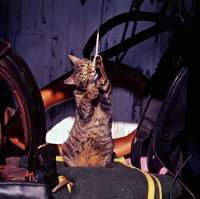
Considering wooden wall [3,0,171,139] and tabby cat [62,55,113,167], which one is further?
wooden wall [3,0,171,139]

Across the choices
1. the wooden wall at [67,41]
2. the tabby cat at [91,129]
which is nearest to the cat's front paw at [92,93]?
the tabby cat at [91,129]

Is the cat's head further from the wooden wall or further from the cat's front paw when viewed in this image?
the wooden wall

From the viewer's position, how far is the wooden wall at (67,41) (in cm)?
174

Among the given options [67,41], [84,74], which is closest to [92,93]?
[84,74]

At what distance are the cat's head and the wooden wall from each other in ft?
1.38

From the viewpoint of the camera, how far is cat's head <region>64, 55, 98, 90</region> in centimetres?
125

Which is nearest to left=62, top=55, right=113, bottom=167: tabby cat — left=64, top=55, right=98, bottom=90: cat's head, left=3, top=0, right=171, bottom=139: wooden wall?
left=64, top=55, right=98, bottom=90: cat's head

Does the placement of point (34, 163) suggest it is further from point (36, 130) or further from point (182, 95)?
point (182, 95)

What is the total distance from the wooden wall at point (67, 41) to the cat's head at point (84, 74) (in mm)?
420

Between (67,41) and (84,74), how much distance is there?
1.74 ft

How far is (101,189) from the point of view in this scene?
978 millimetres

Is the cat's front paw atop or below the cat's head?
below

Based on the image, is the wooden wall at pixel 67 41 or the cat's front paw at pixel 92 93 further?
the wooden wall at pixel 67 41

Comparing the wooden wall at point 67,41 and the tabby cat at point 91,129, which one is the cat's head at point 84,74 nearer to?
the tabby cat at point 91,129
